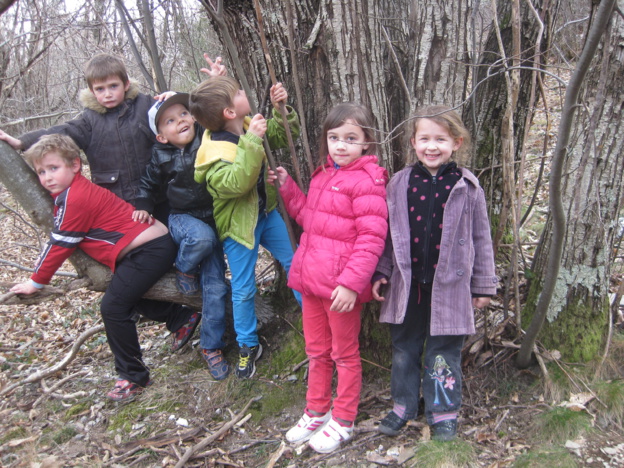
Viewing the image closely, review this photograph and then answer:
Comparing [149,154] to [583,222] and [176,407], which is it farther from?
[583,222]

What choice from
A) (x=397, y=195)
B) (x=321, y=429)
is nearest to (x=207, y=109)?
(x=397, y=195)

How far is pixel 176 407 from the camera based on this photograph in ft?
10.9

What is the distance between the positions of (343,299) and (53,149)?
6.87 feet

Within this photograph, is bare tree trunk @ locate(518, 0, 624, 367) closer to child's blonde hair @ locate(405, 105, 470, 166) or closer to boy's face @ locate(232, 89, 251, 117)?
child's blonde hair @ locate(405, 105, 470, 166)

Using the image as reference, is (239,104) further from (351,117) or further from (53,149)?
(53,149)

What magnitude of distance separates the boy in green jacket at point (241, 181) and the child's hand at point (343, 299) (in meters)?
0.81

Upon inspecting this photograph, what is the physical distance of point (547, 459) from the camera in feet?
7.83

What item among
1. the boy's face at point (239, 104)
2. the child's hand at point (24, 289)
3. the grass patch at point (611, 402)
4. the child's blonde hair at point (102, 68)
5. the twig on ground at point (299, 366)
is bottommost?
the twig on ground at point (299, 366)

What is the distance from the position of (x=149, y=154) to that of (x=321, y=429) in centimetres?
222

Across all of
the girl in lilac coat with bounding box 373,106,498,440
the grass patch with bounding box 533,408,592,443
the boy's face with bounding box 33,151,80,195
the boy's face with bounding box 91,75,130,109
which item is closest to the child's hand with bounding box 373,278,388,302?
the girl in lilac coat with bounding box 373,106,498,440

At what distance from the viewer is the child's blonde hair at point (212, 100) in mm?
2871

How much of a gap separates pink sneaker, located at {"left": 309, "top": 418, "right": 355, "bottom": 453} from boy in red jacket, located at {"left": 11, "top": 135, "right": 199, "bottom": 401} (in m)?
1.47

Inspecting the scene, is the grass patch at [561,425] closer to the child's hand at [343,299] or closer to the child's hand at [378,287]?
the child's hand at [378,287]

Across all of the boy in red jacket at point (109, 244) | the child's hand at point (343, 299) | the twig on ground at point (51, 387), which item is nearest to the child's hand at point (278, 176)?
the child's hand at point (343, 299)
